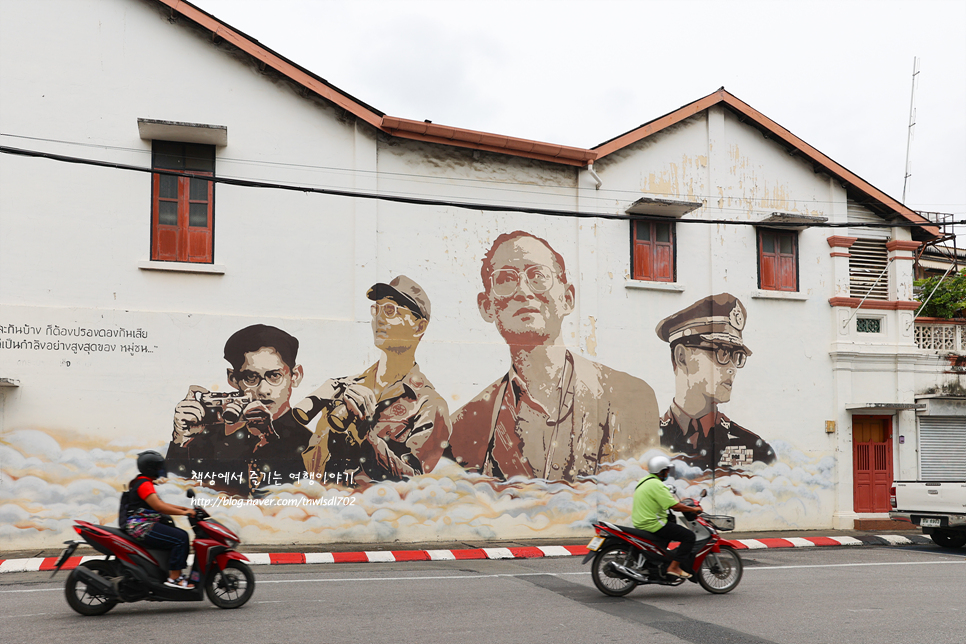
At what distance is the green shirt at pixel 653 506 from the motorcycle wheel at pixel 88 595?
18.7 feet

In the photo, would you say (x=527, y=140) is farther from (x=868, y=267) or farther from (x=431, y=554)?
(x=868, y=267)

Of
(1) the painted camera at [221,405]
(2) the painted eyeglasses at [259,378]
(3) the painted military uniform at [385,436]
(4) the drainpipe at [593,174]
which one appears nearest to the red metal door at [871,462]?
(4) the drainpipe at [593,174]

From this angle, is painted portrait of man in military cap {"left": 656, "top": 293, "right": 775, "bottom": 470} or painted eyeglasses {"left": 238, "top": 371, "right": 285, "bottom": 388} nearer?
painted eyeglasses {"left": 238, "top": 371, "right": 285, "bottom": 388}

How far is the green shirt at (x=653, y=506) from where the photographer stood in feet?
32.1

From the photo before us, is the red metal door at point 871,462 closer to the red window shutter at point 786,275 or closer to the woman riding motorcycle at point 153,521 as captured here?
the red window shutter at point 786,275

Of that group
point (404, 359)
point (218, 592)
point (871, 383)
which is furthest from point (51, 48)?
point (871, 383)

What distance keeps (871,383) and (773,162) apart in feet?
17.6

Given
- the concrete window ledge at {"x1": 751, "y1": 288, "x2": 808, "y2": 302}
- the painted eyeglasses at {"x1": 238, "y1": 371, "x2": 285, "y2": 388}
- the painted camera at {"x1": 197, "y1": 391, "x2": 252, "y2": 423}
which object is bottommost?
the painted camera at {"x1": 197, "y1": 391, "x2": 252, "y2": 423}

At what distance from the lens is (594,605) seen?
30.1 feet

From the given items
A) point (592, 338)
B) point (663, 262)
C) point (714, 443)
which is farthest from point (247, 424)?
point (714, 443)

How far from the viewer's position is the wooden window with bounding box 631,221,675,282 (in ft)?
57.3

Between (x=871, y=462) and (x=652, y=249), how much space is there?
22.8 feet

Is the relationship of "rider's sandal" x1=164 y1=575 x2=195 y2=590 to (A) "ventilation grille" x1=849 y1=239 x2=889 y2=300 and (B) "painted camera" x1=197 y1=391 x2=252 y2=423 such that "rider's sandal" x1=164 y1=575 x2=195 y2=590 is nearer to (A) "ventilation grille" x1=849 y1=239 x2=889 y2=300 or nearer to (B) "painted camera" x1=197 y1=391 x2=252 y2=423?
(B) "painted camera" x1=197 y1=391 x2=252 y2=423

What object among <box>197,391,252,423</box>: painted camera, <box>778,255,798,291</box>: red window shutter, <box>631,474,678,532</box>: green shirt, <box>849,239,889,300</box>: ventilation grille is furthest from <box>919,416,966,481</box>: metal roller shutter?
<box>197,391,252,423</box>: painted camera
